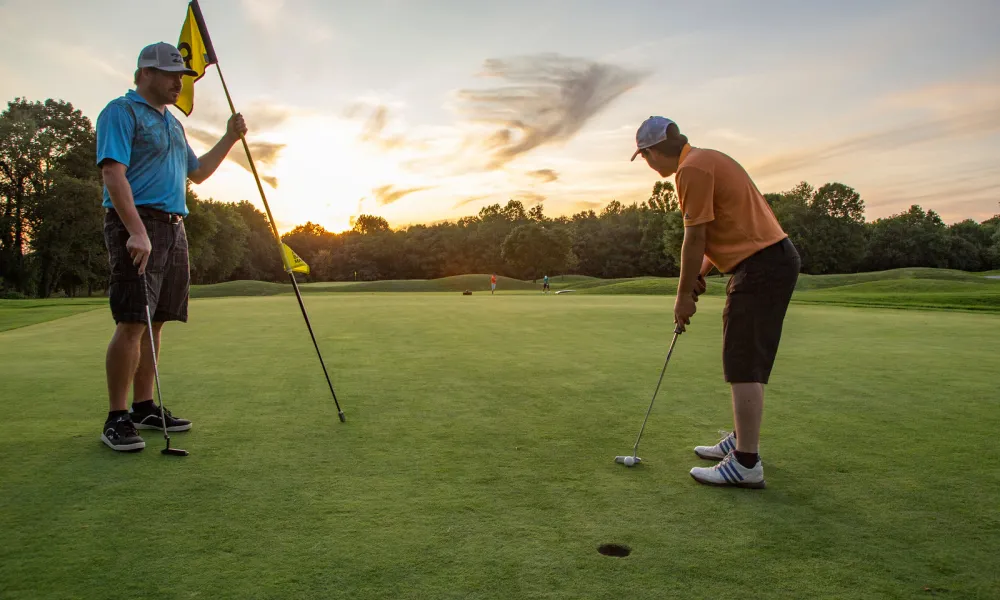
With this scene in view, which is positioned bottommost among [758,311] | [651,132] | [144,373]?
[144,373]

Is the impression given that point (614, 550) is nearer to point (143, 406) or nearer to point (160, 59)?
point (143, 406)

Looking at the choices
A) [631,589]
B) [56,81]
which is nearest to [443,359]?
[631,589]

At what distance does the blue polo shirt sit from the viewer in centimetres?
368

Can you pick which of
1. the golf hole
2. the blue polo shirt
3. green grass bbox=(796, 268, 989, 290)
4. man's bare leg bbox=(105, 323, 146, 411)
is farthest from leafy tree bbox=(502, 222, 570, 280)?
the golf hole

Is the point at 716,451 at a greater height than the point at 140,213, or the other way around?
the point at 140,213

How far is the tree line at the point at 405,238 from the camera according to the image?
4625 cm

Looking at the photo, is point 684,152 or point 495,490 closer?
point 495,490

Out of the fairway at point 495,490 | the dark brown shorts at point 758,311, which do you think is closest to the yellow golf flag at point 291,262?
the fairway at point 495,490

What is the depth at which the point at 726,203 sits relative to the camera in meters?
3.28

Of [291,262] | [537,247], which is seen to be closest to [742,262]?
[291,262]

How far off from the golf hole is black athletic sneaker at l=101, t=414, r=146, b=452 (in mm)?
2868

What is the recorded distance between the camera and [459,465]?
10.8ft

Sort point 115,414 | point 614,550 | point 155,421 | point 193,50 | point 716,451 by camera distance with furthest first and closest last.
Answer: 1. point 193,50
2. point 155,421
3. point 115,414
4. point 716,451
5. point 614,550

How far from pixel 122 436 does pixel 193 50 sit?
286 centimetres
